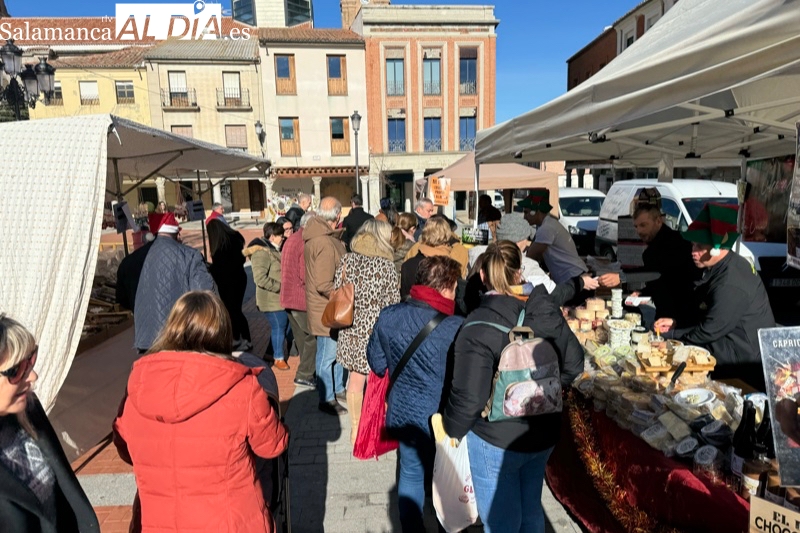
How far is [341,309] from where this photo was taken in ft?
11.8

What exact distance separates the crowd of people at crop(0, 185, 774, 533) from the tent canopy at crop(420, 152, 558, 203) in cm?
509

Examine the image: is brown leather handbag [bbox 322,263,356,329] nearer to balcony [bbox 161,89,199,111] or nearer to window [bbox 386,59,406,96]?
window [bbox 386,59,406,96]

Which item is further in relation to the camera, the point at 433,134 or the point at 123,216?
the point at 433,134

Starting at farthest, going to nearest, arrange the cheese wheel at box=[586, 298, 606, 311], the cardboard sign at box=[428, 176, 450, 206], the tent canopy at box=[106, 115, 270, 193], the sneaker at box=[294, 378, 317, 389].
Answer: the cardboard sign at box=[428, 176, 450, 206] → the sneaker at box=[294, 378, 317, 389] → the cheese wheel at box=[586, 298, 606, 311] → the tent canopy at box=[106, 115, 270, 193]

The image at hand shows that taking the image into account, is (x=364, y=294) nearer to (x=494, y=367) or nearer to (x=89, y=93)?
(x=494, y=367)

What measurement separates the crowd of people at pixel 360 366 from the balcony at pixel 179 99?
3000cm

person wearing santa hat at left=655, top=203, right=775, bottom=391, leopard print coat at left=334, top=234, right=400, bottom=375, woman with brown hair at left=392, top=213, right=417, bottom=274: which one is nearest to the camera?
person wearing santa hat at left=655, top=203, right=775, bottom=391

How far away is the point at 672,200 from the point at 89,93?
1328 inches

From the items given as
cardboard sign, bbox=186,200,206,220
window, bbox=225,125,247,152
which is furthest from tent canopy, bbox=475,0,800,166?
window, bbox=225,125,247,152

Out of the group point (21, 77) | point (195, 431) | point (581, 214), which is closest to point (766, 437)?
point (195, 431)

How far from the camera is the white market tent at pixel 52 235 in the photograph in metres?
2.69

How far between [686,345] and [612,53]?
110ft

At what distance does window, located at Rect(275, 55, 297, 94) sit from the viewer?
29.5 meters

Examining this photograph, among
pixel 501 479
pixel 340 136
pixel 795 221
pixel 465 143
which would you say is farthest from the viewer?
pixel 465 143
